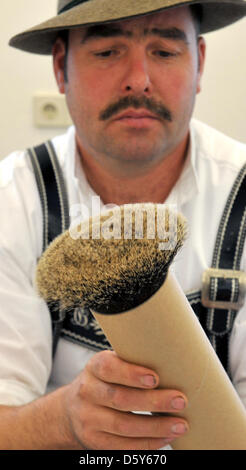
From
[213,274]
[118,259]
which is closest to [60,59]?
[213,274]

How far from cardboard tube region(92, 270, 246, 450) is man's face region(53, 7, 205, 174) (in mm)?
417

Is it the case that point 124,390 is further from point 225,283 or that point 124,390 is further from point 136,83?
point 136,83

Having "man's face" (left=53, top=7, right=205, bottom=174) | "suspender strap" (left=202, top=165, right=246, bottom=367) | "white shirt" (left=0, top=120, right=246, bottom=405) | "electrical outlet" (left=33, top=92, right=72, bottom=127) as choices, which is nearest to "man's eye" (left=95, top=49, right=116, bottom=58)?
"man's face" (left=53, top=7, right=205, bottom=174)

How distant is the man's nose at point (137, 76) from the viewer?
0.72 meters

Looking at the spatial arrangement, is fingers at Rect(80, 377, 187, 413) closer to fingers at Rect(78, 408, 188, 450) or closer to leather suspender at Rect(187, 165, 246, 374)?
fingers at Rect(78, 408, 188, 450)

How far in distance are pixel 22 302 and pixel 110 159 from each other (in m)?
0.25

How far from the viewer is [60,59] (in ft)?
2.78

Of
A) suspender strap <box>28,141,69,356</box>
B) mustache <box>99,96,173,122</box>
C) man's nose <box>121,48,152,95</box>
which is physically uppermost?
man's nose <box>121,48,152,95</box>

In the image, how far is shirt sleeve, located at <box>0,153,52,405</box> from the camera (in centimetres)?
76

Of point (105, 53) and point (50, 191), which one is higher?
point (105, 53)

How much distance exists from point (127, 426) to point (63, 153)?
1.67ft

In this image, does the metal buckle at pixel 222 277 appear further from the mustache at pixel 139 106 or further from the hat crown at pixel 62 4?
the hat crown at pixel 62 4

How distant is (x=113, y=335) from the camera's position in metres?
0.37

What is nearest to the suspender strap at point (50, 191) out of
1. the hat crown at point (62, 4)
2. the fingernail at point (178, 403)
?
the hat crown at point (62, 4)
